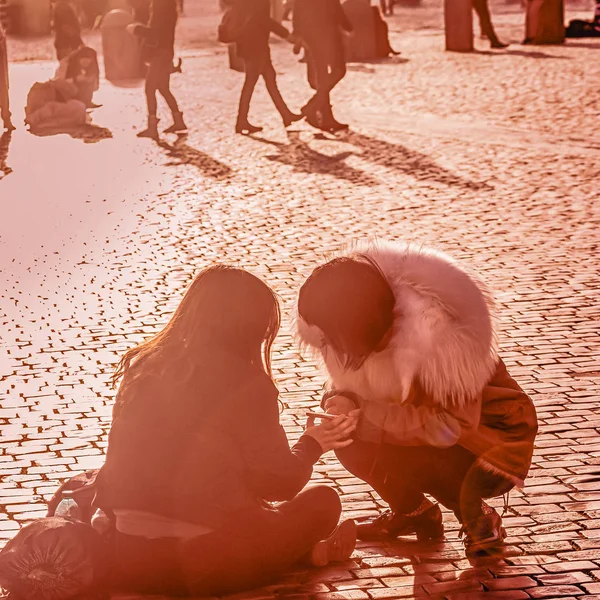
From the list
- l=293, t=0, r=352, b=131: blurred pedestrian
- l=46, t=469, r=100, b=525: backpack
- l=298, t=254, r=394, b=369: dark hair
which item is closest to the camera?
l=298, t=254, r=394, b=369: dark hair

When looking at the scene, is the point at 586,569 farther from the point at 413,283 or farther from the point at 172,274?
the point at 172,274

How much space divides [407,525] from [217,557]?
0.86 m

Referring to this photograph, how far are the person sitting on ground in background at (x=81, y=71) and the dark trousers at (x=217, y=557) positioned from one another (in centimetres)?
1462

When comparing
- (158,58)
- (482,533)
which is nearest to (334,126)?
(158,58)

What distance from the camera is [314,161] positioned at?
1397cm

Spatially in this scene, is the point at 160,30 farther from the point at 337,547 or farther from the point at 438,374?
the point at 438,374

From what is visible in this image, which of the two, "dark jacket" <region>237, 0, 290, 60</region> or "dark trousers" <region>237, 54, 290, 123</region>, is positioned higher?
"dark jacket" <region>237, 0, 290, 60</region>

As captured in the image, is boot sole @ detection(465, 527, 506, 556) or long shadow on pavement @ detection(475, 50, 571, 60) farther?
long shadow on pavement @ detection(475, 50, 571, 60)

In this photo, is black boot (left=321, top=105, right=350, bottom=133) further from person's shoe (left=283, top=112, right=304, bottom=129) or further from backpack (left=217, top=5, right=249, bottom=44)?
backpack (left=217, top=5, right=249, bottom=44)

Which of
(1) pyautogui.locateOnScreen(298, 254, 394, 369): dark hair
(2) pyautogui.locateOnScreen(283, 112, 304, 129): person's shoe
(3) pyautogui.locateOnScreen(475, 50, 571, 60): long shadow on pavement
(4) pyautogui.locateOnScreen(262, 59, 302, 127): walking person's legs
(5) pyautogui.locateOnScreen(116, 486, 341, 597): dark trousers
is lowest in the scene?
(3) pyautogui.locateOnScreen(475, 50, 571, 60): long shadow on pavement

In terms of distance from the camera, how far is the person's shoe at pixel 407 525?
453 centimetres

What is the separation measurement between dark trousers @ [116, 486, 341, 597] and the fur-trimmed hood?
0.56 meters

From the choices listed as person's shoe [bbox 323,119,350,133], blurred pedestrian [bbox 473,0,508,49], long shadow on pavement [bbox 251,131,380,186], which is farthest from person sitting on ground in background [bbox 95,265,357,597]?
blurred pedestrian [bbox 473,0,508,49]

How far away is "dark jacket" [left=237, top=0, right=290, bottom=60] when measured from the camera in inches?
634
